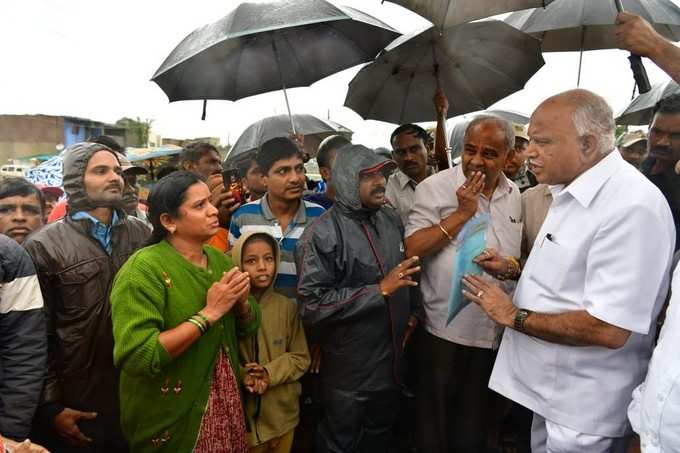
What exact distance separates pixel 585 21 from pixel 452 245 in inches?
75.7

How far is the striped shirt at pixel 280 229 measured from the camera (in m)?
3.09

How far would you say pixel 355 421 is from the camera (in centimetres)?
265

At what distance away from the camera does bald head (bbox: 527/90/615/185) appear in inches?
77.3

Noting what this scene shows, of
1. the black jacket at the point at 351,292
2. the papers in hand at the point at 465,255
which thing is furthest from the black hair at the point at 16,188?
the papers in hand at the point at 465,255

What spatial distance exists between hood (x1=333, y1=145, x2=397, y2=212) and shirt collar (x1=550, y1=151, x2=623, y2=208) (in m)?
1.08

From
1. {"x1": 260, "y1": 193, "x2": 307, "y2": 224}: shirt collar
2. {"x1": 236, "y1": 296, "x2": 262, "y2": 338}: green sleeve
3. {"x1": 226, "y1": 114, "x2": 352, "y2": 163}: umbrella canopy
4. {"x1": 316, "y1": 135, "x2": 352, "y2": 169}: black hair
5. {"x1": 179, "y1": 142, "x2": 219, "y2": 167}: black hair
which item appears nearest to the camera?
{"x1": 236, "y1": 296, "x2": 262, "y2": 338}: green sleeve

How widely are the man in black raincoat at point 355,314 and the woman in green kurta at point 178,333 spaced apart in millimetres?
489

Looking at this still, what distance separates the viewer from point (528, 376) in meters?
2.16

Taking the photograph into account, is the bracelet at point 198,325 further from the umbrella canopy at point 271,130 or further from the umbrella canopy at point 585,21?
the umbrella canopy at point 271,130

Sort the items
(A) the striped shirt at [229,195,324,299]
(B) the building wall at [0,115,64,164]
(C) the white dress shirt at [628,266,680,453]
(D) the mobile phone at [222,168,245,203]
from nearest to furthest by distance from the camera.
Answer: (C) the white dress shirt at [628,266,680,453] < (A) the striped shirt at [229,195,324,299] < (D) the mobile phone at [222,168,245,203] < (B) the building wall at [0,115,64,164]

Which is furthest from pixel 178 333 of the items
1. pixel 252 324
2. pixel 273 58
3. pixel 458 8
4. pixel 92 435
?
pixel 273 58

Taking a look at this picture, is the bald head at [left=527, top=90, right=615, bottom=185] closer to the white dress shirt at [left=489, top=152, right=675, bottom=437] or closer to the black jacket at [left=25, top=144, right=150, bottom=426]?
the white dress shirt at [left=489, top=152, right=675, bottom=437]

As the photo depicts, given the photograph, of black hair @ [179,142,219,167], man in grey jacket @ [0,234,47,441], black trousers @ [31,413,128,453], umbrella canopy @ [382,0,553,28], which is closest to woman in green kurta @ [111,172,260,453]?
man in grey jacket @ [0,234,47,441]

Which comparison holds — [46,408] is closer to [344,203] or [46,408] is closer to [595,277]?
[344,203]
